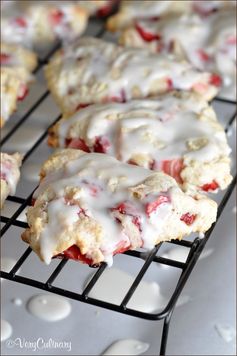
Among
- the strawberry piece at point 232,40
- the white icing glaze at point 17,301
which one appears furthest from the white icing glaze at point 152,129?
the white icing glaze at point 17,301

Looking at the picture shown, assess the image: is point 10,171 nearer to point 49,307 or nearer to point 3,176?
point 3,176

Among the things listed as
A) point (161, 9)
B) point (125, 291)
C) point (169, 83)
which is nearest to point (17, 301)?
point (125, 291)

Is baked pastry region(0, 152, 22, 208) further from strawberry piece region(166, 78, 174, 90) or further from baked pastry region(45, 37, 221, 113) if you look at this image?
strawberry piece region(166, 78, 174, 90)

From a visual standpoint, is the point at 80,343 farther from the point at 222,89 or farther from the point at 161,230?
the point at 222,89

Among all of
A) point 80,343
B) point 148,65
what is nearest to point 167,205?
point 80,343

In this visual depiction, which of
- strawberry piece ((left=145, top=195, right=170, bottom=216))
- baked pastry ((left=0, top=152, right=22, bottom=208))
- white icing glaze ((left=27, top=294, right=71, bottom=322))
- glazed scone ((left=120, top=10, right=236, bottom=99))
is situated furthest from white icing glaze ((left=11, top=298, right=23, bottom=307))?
glazed scone ((left=120, top=10, right=236, bottom=99))

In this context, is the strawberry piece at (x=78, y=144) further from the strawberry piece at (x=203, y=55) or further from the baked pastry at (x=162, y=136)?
the strawberry piece at (x=203, y=55)
